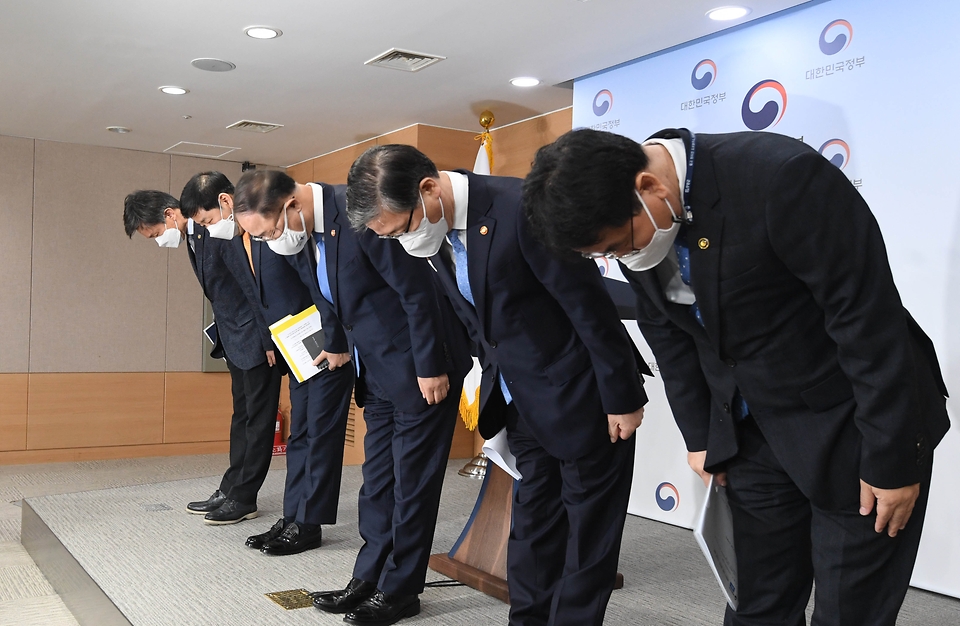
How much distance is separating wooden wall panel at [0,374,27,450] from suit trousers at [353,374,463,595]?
463cm

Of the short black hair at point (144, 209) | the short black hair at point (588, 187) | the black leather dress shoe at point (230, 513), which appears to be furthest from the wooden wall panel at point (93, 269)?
the short black hair at point (588, 187)

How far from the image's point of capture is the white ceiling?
141 inches

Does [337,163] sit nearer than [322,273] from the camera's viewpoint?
No

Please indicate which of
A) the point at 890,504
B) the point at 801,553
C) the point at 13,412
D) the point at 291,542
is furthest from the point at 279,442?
the point at 890,504

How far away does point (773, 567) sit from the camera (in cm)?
149

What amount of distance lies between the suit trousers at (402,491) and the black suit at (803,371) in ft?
3.54

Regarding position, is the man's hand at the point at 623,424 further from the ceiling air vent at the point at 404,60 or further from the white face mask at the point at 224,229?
the ceiling air vent at the point at 404,60

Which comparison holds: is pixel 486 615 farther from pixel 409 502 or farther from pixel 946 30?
pixel 946 30

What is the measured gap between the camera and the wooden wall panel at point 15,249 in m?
6.17

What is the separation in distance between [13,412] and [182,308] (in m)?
1.43

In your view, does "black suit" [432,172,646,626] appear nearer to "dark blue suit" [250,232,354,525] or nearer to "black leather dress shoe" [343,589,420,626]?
"black leather dress shoe" [343,589,420,626]

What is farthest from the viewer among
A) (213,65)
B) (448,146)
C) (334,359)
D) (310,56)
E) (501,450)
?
(448,146)

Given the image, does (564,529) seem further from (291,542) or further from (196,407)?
(196,407)

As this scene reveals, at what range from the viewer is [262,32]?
388cm
